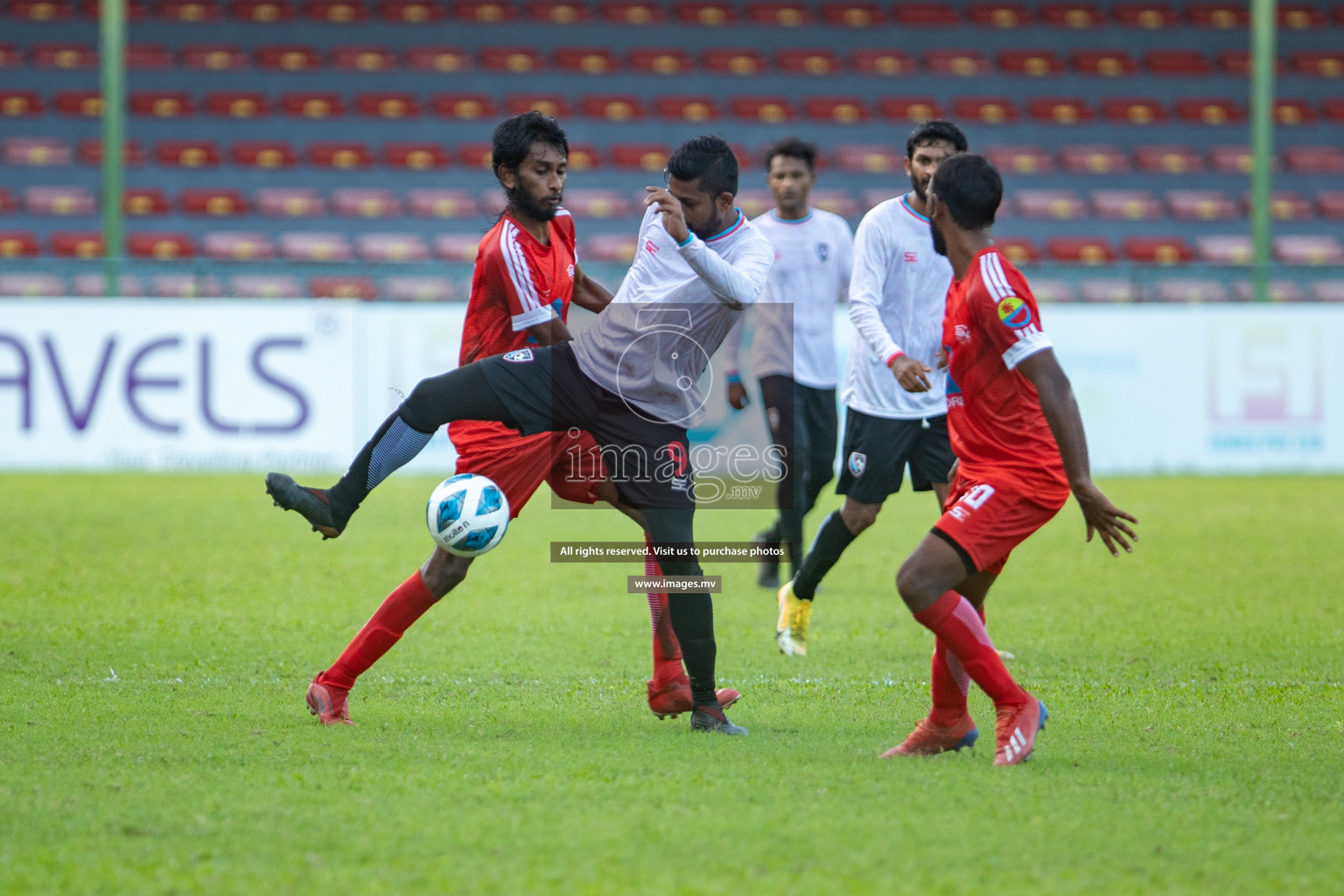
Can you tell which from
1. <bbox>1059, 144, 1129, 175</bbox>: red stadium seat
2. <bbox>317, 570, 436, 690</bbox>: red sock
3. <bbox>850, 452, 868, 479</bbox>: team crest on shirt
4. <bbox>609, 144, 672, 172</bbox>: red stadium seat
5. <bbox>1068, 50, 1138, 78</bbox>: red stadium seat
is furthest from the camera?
<bbox>1068, 50, 1138, 78</bbox>: red stadium seat

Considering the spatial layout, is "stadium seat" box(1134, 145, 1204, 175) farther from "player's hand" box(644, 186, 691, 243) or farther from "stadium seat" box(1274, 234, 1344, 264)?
"player's hand" box(644, 186, 691, 243)

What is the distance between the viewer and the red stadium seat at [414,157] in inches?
885

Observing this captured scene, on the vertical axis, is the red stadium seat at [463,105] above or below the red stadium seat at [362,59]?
below

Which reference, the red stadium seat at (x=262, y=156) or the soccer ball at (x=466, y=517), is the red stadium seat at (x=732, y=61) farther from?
the soccer ball at (x=466, y=517)

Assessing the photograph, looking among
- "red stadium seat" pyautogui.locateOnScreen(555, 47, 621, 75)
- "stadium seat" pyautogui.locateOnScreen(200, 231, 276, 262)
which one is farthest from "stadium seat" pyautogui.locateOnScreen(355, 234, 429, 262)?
"red stadium seat" pyautogui.locateOnScreen(555, 47, 621, 75)

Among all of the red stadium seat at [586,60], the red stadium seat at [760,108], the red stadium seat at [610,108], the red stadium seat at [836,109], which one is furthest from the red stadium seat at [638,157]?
the red stadium seat at [836,109]

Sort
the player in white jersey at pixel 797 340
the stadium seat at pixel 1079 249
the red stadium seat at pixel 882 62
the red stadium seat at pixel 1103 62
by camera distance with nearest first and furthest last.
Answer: the player in white jersey at pixel 797 340, the stadium seat at pixel 1079 249, the red stadium seat at pixel 882 62, the red stadium seat at pixel 1103 62

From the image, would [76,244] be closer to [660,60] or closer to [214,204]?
[214,204]

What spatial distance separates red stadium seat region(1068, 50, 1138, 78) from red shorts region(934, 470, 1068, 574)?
879 inches

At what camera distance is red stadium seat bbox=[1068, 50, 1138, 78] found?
2448 centimetres

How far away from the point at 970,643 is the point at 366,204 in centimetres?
1895

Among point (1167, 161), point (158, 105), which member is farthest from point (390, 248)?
point (1167, 161)

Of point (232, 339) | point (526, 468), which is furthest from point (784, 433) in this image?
point (232, 339)

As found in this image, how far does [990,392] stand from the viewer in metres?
4.12
